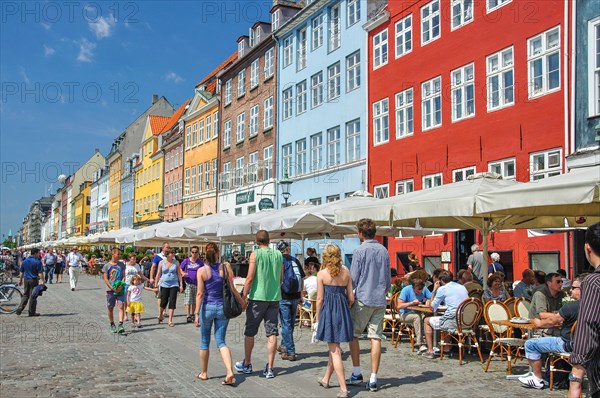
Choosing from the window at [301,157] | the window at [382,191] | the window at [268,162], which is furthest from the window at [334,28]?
the window at [268,162]

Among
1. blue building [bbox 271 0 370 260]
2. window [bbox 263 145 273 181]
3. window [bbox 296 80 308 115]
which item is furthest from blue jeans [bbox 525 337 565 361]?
window [bbox 263 145 273 181]

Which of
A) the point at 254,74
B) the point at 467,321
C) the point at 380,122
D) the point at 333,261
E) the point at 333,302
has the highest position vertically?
the point at 254,74

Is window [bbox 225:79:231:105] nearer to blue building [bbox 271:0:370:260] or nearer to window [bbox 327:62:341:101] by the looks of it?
blue building [bbox 271:0:370:260]

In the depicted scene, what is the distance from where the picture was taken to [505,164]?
2059cm

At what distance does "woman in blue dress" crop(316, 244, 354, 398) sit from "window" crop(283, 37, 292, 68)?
3018 cm

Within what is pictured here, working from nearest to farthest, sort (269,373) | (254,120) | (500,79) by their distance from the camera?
(269,373)
(500,79)
(254,120)

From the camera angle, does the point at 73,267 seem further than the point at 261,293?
Yes

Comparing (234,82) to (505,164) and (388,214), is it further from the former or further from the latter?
(388,214)

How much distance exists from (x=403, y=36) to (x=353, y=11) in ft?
16.2

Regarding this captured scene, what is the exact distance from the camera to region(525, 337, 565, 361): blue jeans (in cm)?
795

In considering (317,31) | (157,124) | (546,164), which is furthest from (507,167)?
(157,124)

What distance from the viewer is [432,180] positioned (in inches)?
953

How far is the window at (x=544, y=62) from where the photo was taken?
18750 mm

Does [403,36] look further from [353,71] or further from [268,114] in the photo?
[268,114]
